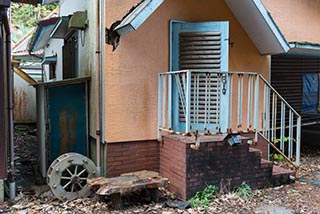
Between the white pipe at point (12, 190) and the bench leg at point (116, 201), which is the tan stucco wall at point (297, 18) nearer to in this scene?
the bench leg at point (116, 201)

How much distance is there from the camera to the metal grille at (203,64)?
593 cm

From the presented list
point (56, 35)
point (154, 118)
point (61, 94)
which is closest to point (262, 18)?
point (154, 118)

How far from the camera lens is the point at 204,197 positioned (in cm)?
548

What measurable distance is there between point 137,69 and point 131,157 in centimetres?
160

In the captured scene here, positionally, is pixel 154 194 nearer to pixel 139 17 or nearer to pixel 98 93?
pixel 98 93

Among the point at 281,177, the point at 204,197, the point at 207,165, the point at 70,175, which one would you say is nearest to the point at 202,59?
the point at 207,165

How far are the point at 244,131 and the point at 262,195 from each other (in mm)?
1589

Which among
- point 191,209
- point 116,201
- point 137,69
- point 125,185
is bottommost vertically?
point 191,209

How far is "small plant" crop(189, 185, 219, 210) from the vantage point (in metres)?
5.28

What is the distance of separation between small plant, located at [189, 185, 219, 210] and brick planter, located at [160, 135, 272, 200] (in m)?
0.07

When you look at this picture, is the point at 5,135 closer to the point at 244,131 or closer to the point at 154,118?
the point at 154,118

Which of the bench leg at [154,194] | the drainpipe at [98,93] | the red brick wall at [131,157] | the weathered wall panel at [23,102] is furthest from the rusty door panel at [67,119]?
the weathered wall panel at [23,102]

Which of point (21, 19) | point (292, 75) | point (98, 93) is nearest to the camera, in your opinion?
point (98, 93)

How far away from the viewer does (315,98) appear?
411 inches
